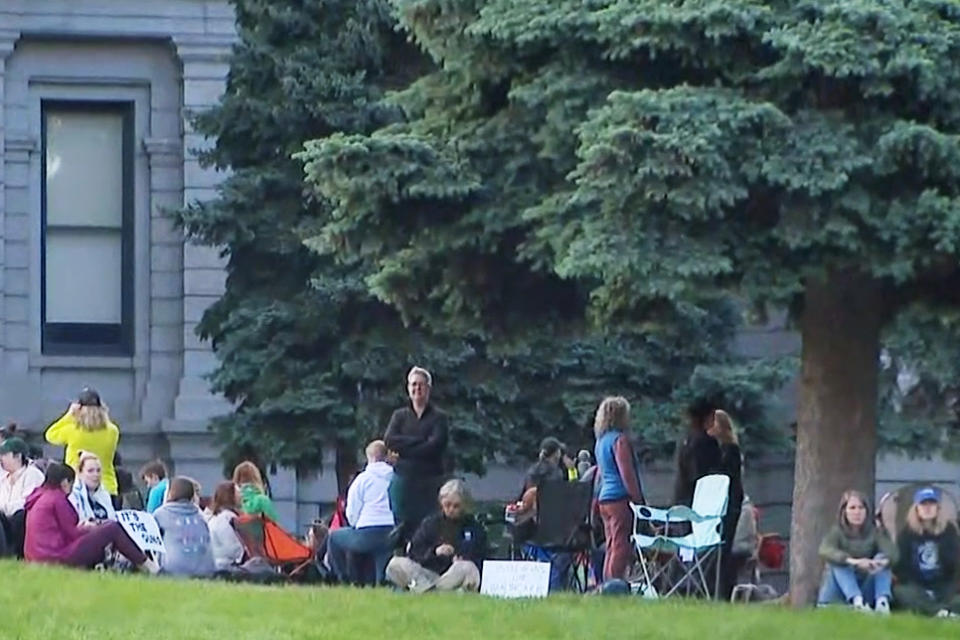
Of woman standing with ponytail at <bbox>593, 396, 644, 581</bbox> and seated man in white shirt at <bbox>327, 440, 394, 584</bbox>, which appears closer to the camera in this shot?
woman standing with ponytail at <bbox>593, 396, 644, 581</bbox>

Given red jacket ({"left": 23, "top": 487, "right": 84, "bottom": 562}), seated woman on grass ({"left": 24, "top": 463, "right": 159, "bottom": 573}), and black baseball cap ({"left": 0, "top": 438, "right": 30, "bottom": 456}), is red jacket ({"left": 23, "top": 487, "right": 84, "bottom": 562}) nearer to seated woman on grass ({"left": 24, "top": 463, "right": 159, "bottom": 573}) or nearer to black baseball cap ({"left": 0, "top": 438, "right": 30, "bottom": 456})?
seated woman on grass ({"left": 24, "top": 463, "right": 159, "bottom": 573})

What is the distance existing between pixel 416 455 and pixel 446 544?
3.37 feet

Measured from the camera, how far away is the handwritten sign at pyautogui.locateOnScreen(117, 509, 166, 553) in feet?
68.1

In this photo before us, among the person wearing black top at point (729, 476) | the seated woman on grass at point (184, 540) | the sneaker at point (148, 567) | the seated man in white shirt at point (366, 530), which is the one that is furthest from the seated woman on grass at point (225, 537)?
the person wearing black top at point (729, 476)

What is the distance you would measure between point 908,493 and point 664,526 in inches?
87.4

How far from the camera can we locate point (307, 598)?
18078mm

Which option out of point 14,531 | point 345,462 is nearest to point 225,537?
point 14,531

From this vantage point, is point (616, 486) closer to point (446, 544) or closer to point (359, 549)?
point (446, 544)

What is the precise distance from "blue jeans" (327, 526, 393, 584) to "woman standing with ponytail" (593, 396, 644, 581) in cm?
179

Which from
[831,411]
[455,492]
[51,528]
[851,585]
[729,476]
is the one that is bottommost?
[851,585]

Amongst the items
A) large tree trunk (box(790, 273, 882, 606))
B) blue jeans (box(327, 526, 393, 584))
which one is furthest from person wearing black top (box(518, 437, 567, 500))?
large tree trunk (box(790, 273, 882, 606))

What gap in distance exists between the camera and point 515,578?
1984cm

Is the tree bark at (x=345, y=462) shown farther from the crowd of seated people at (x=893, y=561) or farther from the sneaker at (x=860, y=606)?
the sneaker at (x=860, y=606)

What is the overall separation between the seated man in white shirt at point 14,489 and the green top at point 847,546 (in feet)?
20.7
